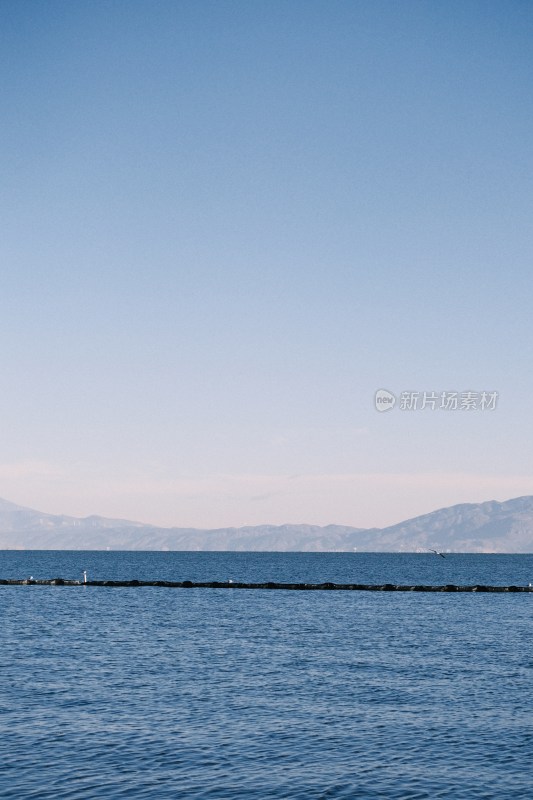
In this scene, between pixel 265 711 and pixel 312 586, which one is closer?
pixel 265 711

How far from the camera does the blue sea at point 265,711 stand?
30.4 meters

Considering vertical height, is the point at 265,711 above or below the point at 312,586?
below

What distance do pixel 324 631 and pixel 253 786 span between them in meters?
48.5

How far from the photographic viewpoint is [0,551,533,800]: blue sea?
30391 millimetres

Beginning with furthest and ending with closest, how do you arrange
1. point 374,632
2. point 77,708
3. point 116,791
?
point 374,632 < point 77,708 < point 116,791

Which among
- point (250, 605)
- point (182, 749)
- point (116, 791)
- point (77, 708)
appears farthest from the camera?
point (250, 605)

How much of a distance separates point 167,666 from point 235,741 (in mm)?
20325

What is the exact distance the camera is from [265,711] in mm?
41156

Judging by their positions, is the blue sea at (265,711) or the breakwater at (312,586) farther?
the breakwater at (312,586)

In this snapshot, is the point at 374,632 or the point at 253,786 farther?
the point at 374,632

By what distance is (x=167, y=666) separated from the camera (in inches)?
2168

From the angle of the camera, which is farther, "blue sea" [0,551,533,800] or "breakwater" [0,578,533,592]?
"breakwater" [0,578,533,592]

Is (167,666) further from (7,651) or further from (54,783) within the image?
(54,783)

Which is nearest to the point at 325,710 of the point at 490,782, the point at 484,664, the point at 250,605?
the point at 490,782
